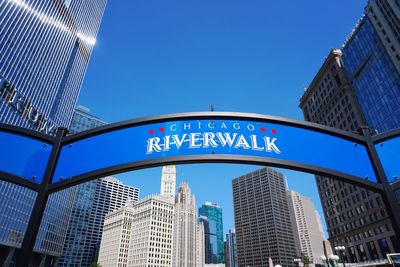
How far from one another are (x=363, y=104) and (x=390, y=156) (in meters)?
88.9

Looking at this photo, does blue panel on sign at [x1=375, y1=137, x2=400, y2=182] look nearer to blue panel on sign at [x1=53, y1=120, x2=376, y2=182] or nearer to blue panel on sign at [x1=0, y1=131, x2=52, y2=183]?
blue panel on sign at [x1=53, y1=120, x2=376, y2=182]

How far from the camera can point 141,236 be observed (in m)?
147

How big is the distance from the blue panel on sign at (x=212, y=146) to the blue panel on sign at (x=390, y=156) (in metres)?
0.20

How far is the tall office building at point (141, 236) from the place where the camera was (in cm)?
14262

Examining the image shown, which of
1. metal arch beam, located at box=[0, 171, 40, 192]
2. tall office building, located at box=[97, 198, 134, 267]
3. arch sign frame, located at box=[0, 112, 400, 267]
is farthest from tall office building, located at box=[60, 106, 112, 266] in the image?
metal arch beam, located at box=[0, 171, 40, 192]

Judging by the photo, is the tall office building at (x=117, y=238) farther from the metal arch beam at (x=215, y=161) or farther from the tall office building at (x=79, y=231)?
the metal arch beam at (x=215, y=161)

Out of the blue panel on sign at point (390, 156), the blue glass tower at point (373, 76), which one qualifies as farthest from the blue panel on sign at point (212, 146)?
the blue glass tower at point (373, 76)

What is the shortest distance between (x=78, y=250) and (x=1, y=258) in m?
102

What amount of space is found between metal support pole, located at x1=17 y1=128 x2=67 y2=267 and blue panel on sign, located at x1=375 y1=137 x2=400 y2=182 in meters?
4.61

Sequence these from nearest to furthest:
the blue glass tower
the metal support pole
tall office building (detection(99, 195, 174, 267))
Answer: the metal support pole
the blue glass tower
tall office building (detection(99, 195, 174, 267))

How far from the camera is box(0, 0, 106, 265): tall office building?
3278 inches

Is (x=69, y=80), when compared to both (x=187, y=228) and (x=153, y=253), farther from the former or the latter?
(x=187, y=228)

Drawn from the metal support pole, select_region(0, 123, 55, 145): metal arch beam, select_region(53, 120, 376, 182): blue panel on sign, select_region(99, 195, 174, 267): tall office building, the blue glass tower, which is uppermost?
the blue glass tower

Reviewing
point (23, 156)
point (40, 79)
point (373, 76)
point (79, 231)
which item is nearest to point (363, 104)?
point (373, 76)
